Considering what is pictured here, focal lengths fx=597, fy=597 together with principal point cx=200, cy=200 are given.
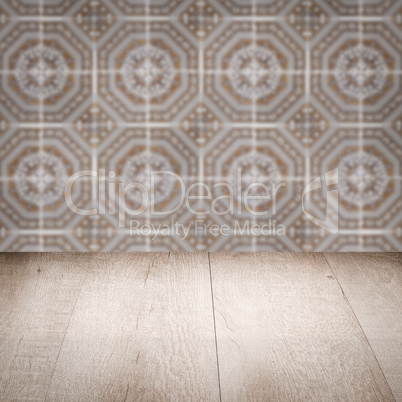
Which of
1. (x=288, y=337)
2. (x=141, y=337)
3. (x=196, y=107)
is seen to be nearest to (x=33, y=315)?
(x=141, y=337)

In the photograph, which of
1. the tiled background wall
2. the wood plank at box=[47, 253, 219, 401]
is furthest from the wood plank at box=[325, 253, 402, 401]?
the wood plank at box=[47, 253, 219, 401]

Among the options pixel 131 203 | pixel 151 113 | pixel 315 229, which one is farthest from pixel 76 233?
pixel 315 229

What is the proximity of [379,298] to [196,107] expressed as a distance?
0.68 m

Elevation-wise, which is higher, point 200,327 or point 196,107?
point 196,107

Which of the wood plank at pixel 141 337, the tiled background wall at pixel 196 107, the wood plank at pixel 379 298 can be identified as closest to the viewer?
the wood plank at pixel 141 337

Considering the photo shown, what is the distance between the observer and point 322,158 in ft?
5.32

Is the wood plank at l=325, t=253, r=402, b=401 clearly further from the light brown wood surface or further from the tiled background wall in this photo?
the tiled background wall

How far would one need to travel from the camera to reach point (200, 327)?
1.16 meters

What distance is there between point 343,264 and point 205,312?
489mm

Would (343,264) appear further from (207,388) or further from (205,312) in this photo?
A: (207,388)

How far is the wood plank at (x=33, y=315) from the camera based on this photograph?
0.96 meters

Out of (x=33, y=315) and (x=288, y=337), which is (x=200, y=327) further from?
(x=33, y=315)

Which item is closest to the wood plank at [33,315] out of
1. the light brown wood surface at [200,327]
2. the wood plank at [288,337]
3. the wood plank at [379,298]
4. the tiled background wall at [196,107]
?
the light brown wood surface at [200,327]

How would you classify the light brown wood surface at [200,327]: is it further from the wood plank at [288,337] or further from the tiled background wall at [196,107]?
the tiled background wall at [196,107]
